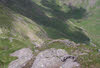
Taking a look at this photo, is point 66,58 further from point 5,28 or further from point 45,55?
point 5,28

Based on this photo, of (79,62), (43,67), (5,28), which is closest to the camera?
(79,62)

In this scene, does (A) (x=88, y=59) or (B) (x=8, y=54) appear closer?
(A) (x=88, y=59)

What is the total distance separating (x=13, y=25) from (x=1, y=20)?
12.0 meters

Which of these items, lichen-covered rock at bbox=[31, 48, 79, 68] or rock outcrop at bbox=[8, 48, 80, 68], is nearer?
rock outcrop at bbox=[8, 48, 80, 68]

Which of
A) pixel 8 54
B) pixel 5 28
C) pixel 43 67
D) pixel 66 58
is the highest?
pixel 66 58

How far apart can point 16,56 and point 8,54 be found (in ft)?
9.19

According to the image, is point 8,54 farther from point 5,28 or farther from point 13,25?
point 13,25

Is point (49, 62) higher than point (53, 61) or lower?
lower

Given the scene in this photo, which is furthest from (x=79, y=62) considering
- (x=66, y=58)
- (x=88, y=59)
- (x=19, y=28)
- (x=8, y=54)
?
(x=19, y=28)

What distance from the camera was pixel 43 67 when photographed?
30.6 m

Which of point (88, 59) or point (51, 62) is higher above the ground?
point (88, 59)

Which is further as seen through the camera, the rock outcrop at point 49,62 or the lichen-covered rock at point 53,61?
the lichen-covered rock at point 53,61

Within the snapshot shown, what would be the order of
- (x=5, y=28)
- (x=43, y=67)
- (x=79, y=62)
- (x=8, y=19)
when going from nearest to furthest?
1. (x=79, y=62)
2. (x=43, y=67)
3. (x=5, y=28)
4. (x=8, y=19)

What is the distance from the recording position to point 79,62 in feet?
92.6
